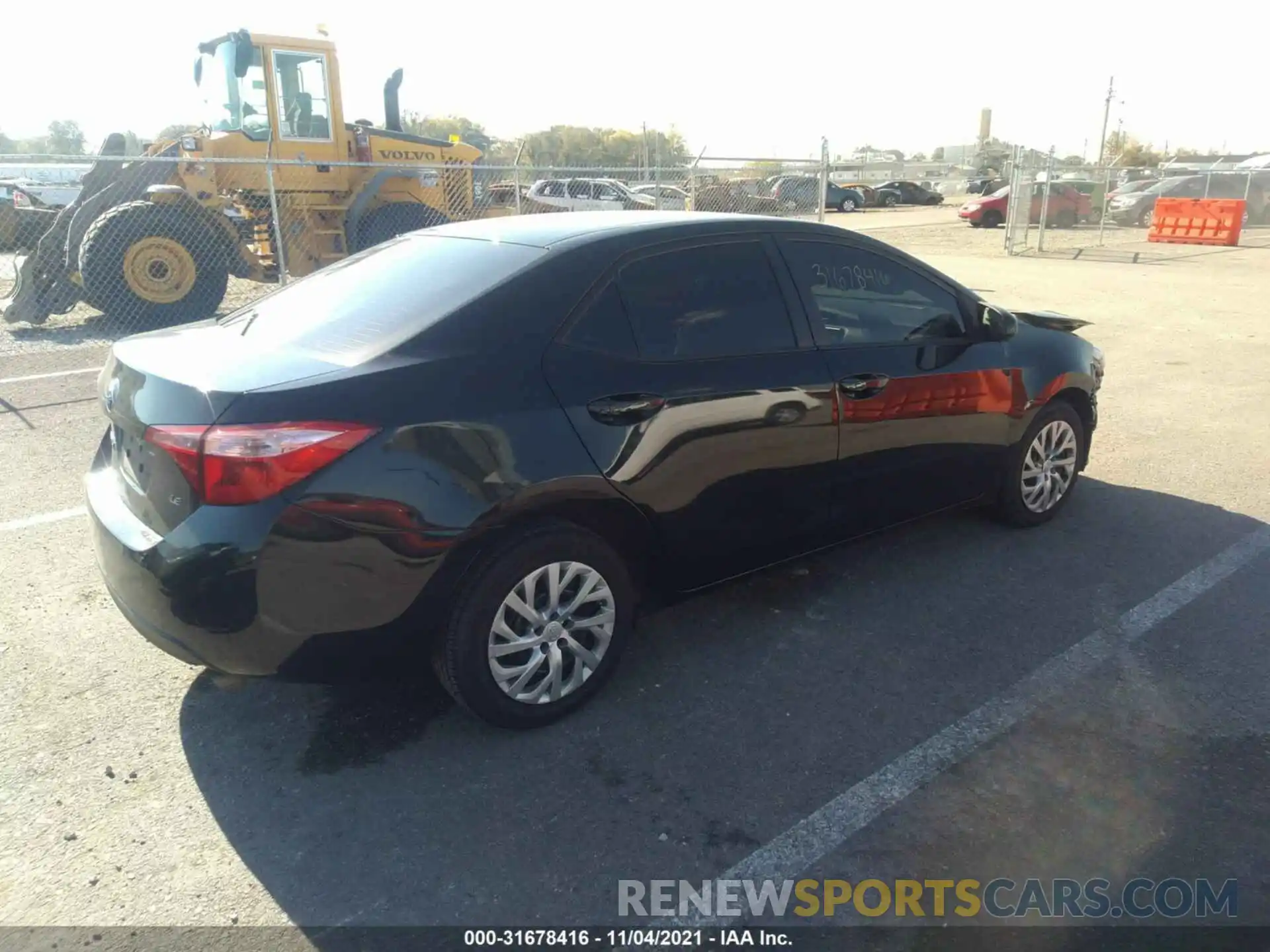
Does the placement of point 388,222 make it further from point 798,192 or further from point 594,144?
point 594,144

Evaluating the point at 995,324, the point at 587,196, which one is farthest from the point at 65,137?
the point at 995,324

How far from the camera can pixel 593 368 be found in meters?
3.21

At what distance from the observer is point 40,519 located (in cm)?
510

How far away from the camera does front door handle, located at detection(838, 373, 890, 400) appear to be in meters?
3.90

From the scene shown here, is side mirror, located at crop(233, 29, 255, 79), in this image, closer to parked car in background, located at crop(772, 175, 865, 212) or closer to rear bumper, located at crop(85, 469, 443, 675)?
parked car in background, located at crop(772, 175, 865, 212)

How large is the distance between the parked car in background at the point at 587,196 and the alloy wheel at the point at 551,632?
17.3m

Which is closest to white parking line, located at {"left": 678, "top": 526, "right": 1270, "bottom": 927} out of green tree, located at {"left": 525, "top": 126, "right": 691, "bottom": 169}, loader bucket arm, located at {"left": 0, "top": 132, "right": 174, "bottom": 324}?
loader bucket arm, located at {"left": 0, "top": 132, "right": 174, "bottom": 324}

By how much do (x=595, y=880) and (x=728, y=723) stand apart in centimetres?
87

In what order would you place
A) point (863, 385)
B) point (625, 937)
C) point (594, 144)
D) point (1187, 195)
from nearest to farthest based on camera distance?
point (625, 937), point (863, 385), point (1187, 195), point (594, 144)

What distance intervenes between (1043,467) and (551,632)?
120 inches

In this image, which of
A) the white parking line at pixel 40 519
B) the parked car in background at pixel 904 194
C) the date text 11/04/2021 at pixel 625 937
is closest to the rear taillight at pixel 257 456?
the date text 11/04/2021 at pixel 625 937

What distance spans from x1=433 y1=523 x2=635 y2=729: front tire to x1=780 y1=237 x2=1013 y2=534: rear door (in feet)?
Result: 4.01

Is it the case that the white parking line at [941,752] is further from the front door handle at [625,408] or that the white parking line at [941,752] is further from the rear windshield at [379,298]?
the rear windshield at [379,298]

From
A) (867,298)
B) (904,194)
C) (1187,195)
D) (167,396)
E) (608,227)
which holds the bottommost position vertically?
(904,194)
